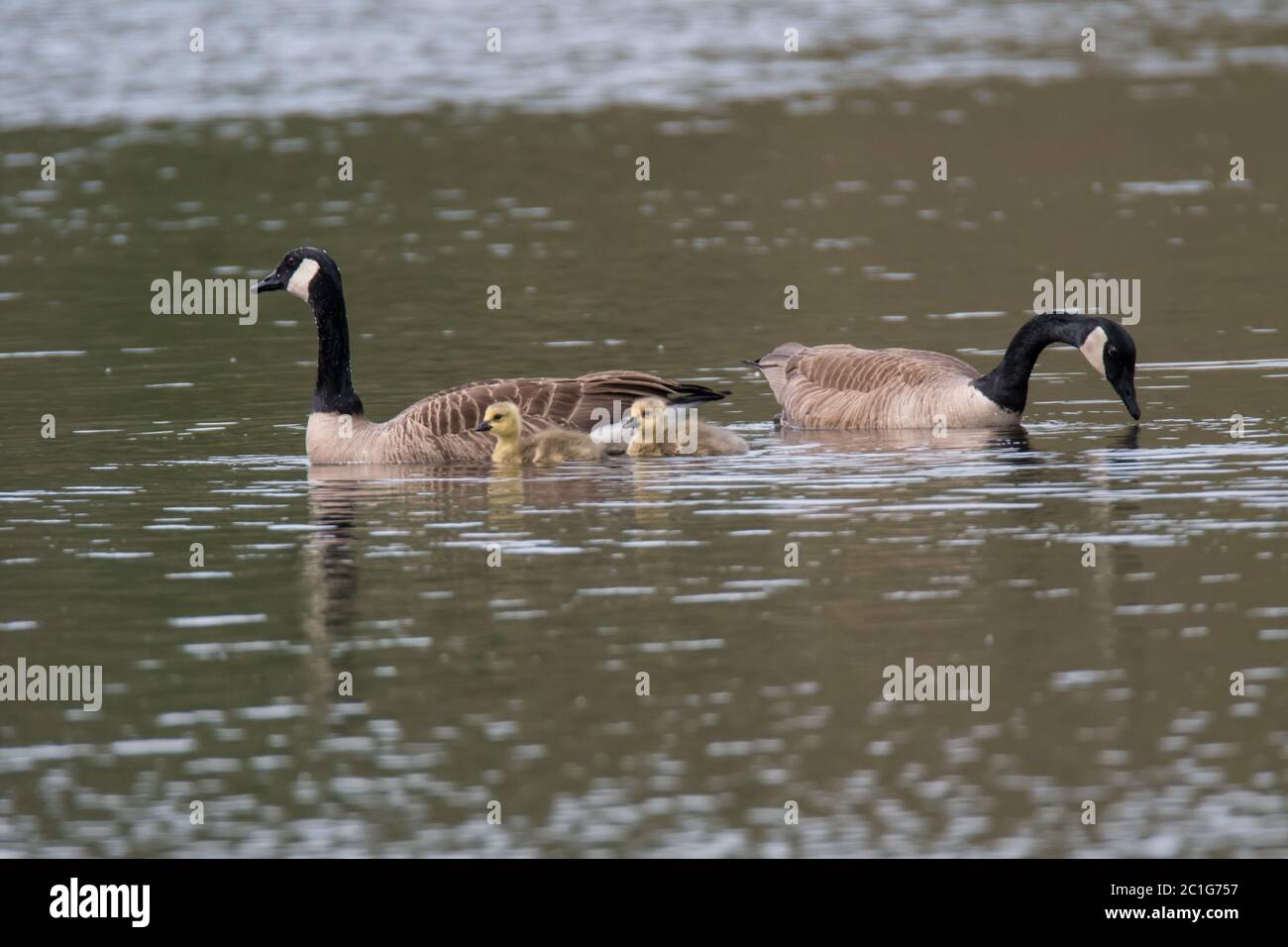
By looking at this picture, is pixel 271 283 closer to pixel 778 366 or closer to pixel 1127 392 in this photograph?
pixel 778 366

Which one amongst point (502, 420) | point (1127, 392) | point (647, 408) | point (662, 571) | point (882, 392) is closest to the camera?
point (662, 571)

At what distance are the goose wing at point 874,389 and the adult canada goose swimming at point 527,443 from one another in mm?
2569

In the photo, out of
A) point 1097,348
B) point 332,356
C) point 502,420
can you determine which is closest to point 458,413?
point 502,420

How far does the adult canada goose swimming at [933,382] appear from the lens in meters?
19.2

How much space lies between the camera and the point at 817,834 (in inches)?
377

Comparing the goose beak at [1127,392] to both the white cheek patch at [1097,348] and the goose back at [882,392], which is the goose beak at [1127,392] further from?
the goose back at [882,392]

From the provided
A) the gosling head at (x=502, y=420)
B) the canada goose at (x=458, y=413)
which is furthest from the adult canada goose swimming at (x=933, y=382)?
the gosling head at (x=502, y=420)

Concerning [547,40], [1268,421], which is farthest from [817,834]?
[547,40]

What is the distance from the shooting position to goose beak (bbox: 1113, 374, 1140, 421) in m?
19.1

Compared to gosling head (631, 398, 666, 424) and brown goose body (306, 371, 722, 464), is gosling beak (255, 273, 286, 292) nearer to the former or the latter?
brown goose body (306, 371, 722, 464)

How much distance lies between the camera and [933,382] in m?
19.5

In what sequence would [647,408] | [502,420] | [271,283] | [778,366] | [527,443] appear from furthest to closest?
[778,366]
[271,283]
[527,443]
[647,408]
[502,420]

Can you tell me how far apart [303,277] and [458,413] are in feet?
7.76
